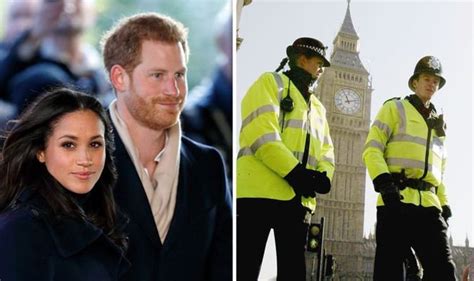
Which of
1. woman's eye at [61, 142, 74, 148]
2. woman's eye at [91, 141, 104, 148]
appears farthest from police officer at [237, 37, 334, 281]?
woman's eye at [61, 142, 74, 148]

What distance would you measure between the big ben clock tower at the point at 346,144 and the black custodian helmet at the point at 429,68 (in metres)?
0.23

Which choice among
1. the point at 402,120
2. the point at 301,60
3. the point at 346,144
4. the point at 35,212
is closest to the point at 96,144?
the point at 35,212

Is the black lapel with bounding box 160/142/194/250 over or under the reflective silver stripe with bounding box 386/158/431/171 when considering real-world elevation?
under

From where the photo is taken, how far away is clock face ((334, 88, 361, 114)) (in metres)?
3.30

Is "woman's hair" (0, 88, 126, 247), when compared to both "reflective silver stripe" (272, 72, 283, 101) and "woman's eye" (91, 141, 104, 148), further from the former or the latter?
"reflective silver stripe" (272, 72, 283, 101)

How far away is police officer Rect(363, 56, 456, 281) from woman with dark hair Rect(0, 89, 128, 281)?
1225 mm

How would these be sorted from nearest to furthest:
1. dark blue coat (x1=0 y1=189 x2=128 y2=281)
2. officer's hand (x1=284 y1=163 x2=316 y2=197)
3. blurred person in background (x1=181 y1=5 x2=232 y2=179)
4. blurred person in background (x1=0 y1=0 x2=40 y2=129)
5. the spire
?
dark blue coat (x1=0 y1=189 x2=128 y2=281)
blurred person in background (x1=0 y1=0 x2=40 y2=129)
blurred person in background (x1=181 y1=5 x2=232 y2=179)
officer's hand (x1=284 y1=163 x2=316 y2=197)
the spire

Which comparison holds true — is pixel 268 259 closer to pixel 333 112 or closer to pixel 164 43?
pixel 333 112

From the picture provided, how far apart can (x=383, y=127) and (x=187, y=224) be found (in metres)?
1.04

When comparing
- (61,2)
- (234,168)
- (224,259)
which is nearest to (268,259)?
(224,259)

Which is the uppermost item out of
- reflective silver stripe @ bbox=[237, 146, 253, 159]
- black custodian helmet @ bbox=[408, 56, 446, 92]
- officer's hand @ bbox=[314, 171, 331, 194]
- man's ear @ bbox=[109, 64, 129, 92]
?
black custodian helmet @ bbox=[408, 56, 446, 92]

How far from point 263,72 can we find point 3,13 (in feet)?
3.89

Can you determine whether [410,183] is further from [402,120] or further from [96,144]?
[96,144]

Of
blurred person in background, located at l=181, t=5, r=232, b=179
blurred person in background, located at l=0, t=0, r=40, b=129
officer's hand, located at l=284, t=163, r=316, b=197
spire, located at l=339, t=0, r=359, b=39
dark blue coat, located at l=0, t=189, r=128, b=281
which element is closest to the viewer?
dark blue coat, located at l=0, t=189, r=128, b=281
